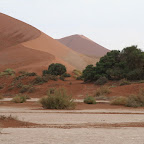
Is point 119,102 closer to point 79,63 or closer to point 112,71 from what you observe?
point 112,71

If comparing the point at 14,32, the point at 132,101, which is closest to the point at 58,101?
the point at 132,101

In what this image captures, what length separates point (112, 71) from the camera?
3522 cm

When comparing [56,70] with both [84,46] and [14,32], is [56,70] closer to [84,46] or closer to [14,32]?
[14,32]

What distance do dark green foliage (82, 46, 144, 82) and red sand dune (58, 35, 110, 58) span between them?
9144cm

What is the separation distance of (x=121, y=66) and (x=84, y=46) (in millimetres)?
114633

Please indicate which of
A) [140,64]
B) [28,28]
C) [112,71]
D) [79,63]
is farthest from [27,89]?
[28,28]

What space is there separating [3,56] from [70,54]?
19.2 metres

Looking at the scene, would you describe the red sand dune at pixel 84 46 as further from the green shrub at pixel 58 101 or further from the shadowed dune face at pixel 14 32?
the green shrub at pixel 58 101

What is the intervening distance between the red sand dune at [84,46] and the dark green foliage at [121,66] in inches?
3600

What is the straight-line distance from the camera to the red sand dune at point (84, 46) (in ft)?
450

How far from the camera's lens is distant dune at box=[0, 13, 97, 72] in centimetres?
5950
